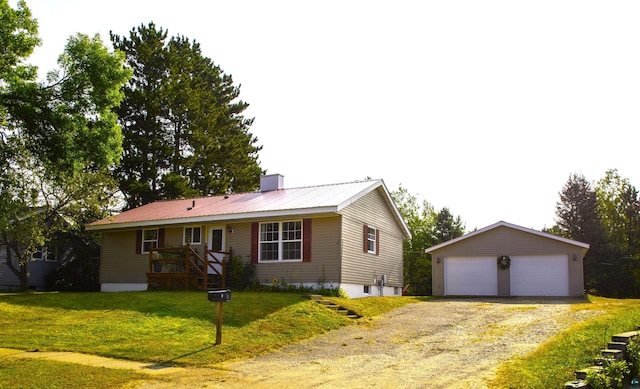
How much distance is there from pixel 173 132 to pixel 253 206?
1732 centimetres

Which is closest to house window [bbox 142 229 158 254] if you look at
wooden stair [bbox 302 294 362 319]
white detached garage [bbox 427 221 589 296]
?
wooden stair [bbox 302 294 362 319]

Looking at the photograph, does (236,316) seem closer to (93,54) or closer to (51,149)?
(51,149)

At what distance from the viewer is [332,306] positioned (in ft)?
55.1

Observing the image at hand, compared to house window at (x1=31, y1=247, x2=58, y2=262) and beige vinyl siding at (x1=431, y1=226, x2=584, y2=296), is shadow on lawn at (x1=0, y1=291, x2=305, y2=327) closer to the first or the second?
beige vinyl siding at (x1=431, y1=226, x2=584, y2=296)

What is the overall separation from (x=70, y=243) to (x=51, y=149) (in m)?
16.0

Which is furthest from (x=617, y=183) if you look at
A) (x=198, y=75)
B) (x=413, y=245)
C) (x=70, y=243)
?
(x=70, y=243)

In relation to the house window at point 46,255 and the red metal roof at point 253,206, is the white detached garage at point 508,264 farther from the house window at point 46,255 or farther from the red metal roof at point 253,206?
the house window at point 46,255

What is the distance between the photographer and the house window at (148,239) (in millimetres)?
23594

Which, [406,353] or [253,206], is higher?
[253,206]

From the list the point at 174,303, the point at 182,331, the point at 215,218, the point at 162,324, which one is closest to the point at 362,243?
the point at 215,218

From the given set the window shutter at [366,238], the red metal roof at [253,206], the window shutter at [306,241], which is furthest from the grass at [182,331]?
the red metal roof at [253,206]

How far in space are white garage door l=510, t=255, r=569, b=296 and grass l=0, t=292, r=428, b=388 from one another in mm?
8118

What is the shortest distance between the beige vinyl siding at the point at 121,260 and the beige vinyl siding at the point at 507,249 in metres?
12.6

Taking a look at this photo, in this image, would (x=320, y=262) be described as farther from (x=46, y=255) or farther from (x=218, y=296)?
(x=46, y=255)
